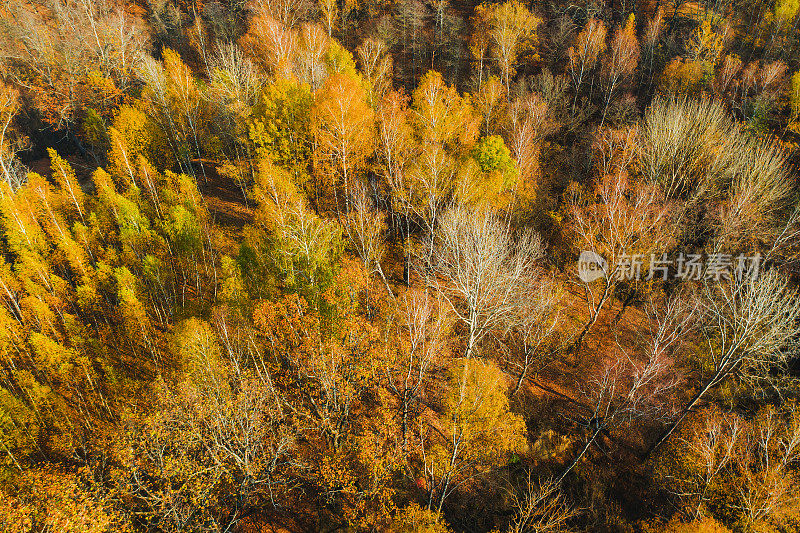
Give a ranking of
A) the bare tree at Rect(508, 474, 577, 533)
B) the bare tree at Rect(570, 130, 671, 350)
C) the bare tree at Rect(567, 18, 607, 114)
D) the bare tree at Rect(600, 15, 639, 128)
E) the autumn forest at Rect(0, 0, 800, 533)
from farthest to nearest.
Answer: the bare tree at Rect(567, 18, 607, 114) < the bare tree at Rect(600, 15, 639, 128) < the bare tree at Rect(570, 130, 671, 350) < the autumn forest at Rect(0, 0, 800, 533) < the bare tree at Rect(508, 474, 577, 533)

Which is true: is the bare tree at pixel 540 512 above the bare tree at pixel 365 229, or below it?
below

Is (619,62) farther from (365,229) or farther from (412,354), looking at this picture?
(412,354)

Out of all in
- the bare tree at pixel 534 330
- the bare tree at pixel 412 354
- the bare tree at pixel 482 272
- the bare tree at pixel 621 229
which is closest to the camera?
the bare tree at pixel 412 354

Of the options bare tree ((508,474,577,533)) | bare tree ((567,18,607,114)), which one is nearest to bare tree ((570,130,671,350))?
bare tree ((508,474,577,533))

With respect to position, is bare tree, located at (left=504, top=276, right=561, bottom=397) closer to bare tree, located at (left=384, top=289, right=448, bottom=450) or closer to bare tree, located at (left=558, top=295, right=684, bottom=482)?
bare tree, located at (left=558, top=295, right=684, bottom=482)

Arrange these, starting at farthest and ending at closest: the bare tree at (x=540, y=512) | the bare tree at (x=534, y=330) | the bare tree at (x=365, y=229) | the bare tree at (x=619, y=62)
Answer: the bare tree at (x=619, y=62) → the bare tree at (x=365, y=229) → the bare tree at (x=534, y=330) → the bare tree at (x=540, y=512)

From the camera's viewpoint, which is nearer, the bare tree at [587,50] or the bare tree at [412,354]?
the bare tree at [412,354]

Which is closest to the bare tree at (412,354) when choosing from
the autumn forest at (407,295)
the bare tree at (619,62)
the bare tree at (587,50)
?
the autumn forest at (407,295)

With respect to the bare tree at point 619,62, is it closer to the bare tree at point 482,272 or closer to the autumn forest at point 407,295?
the autumn forest at point 407,295

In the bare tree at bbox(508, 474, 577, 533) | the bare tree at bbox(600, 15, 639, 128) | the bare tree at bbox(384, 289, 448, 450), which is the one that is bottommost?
the bare tree at bbox(508, 474, 577, 533)
